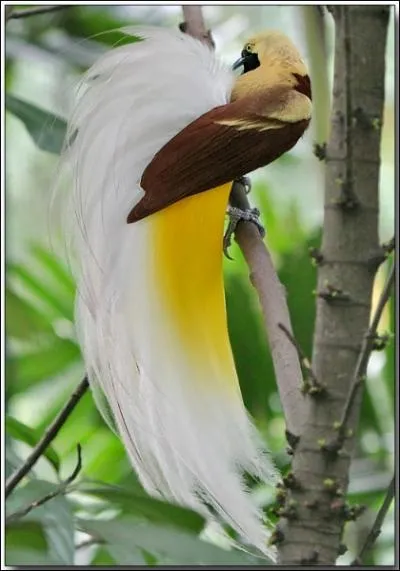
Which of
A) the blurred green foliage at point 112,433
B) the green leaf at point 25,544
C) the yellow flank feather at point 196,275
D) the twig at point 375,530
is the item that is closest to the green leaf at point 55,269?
the blurred green foliage at point 112,433

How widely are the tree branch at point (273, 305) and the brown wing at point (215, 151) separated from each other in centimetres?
3

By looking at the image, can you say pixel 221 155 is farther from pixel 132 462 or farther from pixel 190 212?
pixel 132 462

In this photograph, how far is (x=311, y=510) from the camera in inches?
29.4

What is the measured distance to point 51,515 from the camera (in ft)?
2.89

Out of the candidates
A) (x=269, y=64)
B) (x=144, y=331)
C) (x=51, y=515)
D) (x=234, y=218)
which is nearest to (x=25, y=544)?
(x=51, y=515)

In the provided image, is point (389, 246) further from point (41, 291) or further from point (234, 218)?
point (41, 291)

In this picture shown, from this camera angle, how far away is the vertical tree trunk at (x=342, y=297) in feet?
2.44

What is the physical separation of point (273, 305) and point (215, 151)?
134 mm

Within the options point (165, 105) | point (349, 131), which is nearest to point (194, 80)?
point (165, 105)

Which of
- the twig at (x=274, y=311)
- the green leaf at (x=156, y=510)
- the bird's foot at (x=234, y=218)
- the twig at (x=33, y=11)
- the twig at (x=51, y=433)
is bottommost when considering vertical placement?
the green leaf at (x=156, y=510)

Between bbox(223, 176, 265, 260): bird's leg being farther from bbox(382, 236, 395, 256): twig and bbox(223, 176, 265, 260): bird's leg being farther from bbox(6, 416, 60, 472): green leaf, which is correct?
bbox(6, 416, 60, 472): green leaf

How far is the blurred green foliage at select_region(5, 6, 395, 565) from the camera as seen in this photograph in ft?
2.79

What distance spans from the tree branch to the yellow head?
0.07 m

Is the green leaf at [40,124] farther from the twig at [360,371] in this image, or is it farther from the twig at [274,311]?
the twig at [360,371]
